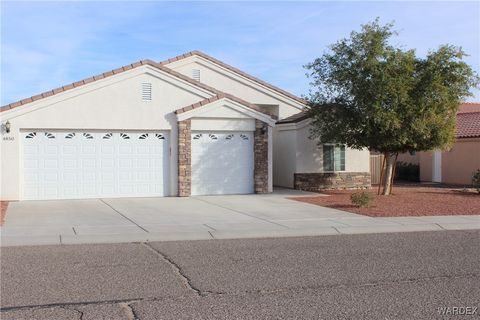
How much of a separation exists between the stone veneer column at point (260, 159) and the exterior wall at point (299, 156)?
2.53 meters

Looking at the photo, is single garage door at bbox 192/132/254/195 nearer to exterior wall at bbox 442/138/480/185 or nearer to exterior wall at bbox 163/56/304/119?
exterior wall at bbox 163/56/304/119

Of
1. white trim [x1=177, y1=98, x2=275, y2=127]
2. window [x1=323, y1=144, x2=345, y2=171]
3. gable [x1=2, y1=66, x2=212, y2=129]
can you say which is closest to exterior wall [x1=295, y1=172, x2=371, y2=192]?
window [x1=323, y1=144, x2=345, y2=171]

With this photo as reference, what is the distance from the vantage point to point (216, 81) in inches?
1065

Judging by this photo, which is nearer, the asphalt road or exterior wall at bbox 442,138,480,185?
the asphalt road

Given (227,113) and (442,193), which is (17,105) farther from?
(442,193)

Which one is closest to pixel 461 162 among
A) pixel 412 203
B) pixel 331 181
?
pixel 331 181

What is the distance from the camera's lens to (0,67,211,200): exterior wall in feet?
62.1

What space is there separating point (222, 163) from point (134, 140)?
11.4 ft

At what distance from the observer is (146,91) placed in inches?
810

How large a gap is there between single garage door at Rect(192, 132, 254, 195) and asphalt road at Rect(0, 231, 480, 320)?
33.8ft

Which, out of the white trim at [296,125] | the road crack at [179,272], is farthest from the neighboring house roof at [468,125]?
the road crack at [179,272]

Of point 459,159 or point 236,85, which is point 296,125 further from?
point 459,159

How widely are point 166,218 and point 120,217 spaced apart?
123 centimetres

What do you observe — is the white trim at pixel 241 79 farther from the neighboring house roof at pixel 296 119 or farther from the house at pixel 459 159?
the house at pixel 459 159
